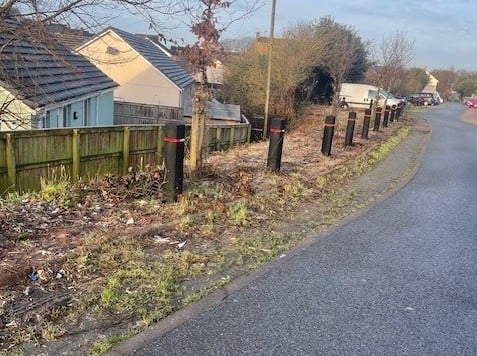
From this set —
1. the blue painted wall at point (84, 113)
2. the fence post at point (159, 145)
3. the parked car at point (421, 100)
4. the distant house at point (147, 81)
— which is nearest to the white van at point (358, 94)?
the distant house at point (147, 81)

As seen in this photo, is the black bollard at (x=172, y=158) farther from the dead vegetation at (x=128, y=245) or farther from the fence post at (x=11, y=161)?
the fence post at (x=11, y=161)

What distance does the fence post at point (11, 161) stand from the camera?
26.2 ft

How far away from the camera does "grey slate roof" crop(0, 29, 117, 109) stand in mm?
6321

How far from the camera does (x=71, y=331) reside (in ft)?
11.1

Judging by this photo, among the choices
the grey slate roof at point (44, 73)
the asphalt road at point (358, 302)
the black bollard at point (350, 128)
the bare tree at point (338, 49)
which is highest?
the bare tree at point (338, 49)

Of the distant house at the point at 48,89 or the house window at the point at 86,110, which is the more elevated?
the distant house at the point at 48,89

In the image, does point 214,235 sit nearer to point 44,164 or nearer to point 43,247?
point 43,247

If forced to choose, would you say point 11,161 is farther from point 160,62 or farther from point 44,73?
point 160,62

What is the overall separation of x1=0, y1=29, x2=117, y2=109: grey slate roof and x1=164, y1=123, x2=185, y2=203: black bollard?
1617 millimetres

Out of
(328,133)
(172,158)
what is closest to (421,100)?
(328,133)

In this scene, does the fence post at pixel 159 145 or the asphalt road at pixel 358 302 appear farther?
the fence post at pixel 159 145

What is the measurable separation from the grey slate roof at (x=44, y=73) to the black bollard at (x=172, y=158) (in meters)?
1.62

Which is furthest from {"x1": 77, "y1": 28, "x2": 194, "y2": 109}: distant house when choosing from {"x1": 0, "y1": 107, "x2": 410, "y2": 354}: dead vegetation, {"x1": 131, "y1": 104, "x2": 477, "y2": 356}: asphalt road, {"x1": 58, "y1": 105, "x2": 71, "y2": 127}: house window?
{"x1": 131, "y1": 104, "x2": 477, "y2": 356}: asphalt road

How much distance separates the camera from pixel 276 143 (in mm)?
9422
